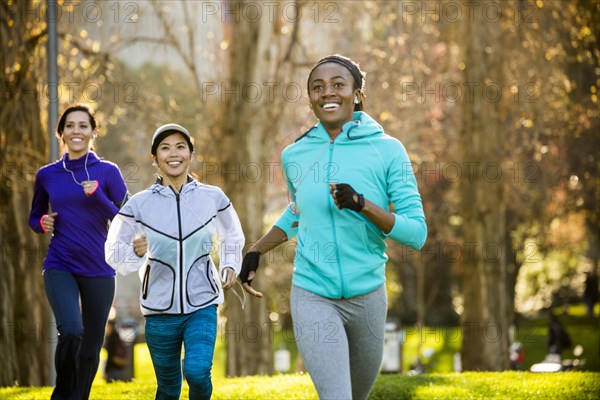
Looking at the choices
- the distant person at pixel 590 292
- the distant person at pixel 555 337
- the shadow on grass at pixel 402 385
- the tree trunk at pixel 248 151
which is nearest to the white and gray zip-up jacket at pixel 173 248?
the shadow on grass at pixel 402 385

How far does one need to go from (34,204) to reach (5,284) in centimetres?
568

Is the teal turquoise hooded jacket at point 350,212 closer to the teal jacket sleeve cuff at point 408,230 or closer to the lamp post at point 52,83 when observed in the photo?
the teal jacket sleeve cuff at point 408,230

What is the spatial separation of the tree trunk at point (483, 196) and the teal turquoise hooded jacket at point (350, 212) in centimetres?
1111

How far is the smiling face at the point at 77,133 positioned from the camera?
6.84 meters

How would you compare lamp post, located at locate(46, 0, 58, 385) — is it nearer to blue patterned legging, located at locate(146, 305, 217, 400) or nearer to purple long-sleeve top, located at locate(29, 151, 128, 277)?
purple long-sleeve top, located at locate(29, 151, 128, 277)

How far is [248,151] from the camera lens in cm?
1700

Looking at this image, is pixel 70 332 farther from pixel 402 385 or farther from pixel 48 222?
pixel 402 385

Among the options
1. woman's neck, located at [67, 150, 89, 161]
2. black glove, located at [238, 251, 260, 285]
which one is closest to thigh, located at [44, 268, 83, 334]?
woman's neck, located at [67, 150, 89, 161]

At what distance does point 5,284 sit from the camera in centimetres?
1227

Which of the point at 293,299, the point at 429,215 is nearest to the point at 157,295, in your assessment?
the point at 293,299

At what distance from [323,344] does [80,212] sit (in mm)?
2738

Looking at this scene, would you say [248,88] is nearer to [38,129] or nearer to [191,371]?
[38,129]

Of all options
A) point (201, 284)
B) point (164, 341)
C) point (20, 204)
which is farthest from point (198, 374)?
point (20, 204)

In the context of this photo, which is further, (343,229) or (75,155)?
(75,155)
